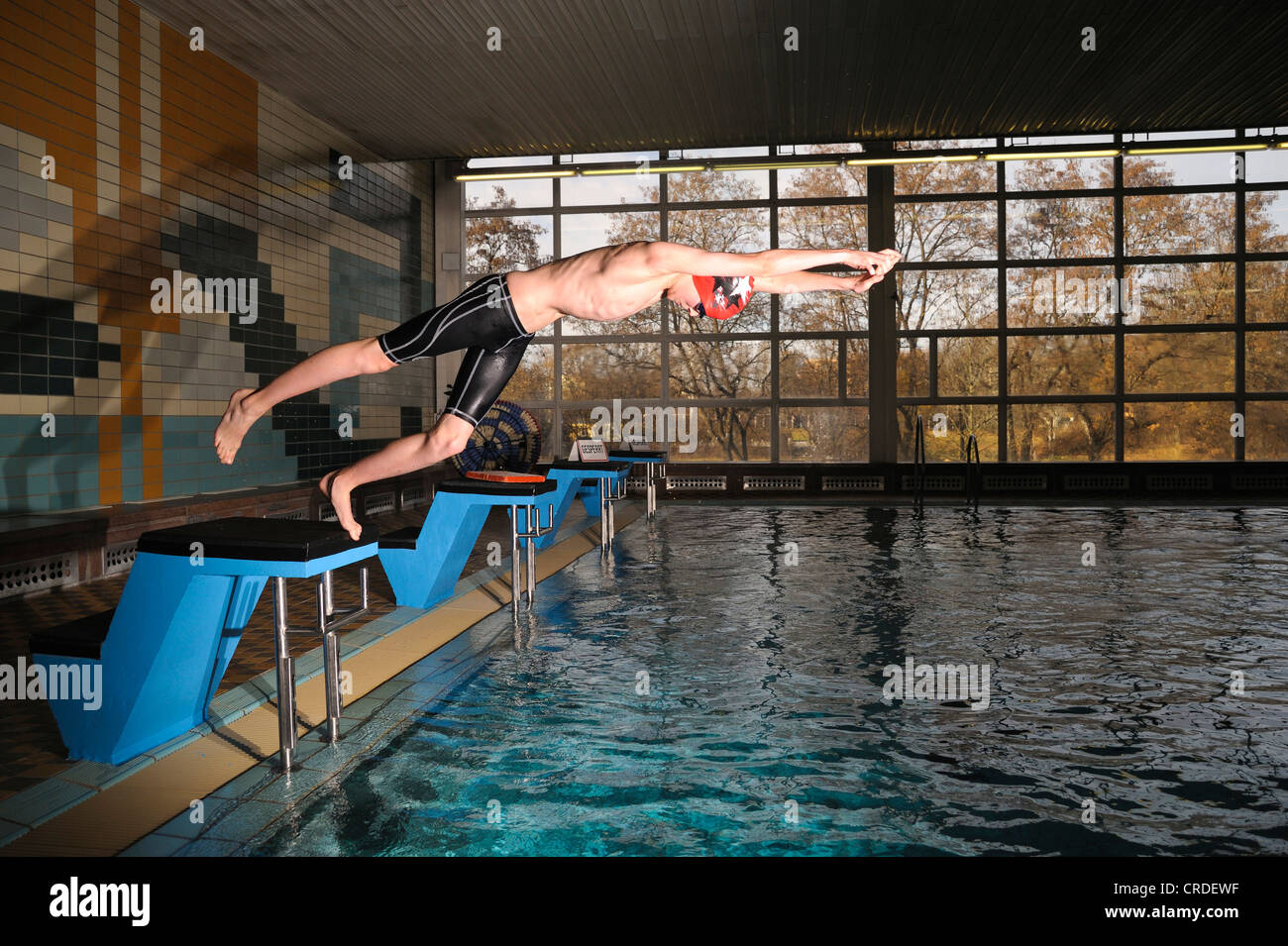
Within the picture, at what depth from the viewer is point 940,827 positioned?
2.57m

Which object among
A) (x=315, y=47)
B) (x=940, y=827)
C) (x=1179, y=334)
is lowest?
(x=940, y=827)

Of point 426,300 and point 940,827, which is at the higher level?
point 426,300

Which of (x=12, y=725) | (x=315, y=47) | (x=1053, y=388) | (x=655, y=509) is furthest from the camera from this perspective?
(x=1053, y=388)

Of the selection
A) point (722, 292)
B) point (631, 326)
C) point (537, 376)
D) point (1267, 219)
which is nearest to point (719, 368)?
point (631, 326)

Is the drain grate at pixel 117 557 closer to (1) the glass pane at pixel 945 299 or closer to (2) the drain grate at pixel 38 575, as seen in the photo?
(2) the drain grate at pixel 38 575

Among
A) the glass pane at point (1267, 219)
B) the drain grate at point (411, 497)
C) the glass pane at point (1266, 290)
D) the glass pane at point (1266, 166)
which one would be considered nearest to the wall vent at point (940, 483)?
the glass pane at point (1266, 290)

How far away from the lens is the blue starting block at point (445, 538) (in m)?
5.35

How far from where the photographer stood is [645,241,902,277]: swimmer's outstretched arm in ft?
10.3

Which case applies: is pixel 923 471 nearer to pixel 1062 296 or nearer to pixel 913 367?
pixel 913 367

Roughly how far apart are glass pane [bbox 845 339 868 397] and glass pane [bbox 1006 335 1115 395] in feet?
6.60

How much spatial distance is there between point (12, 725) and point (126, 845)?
1.39 m

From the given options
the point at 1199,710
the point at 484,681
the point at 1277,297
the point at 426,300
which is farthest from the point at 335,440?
the point at 1277,297

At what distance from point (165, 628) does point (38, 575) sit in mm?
3851

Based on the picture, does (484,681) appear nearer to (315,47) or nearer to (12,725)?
(12,725)
